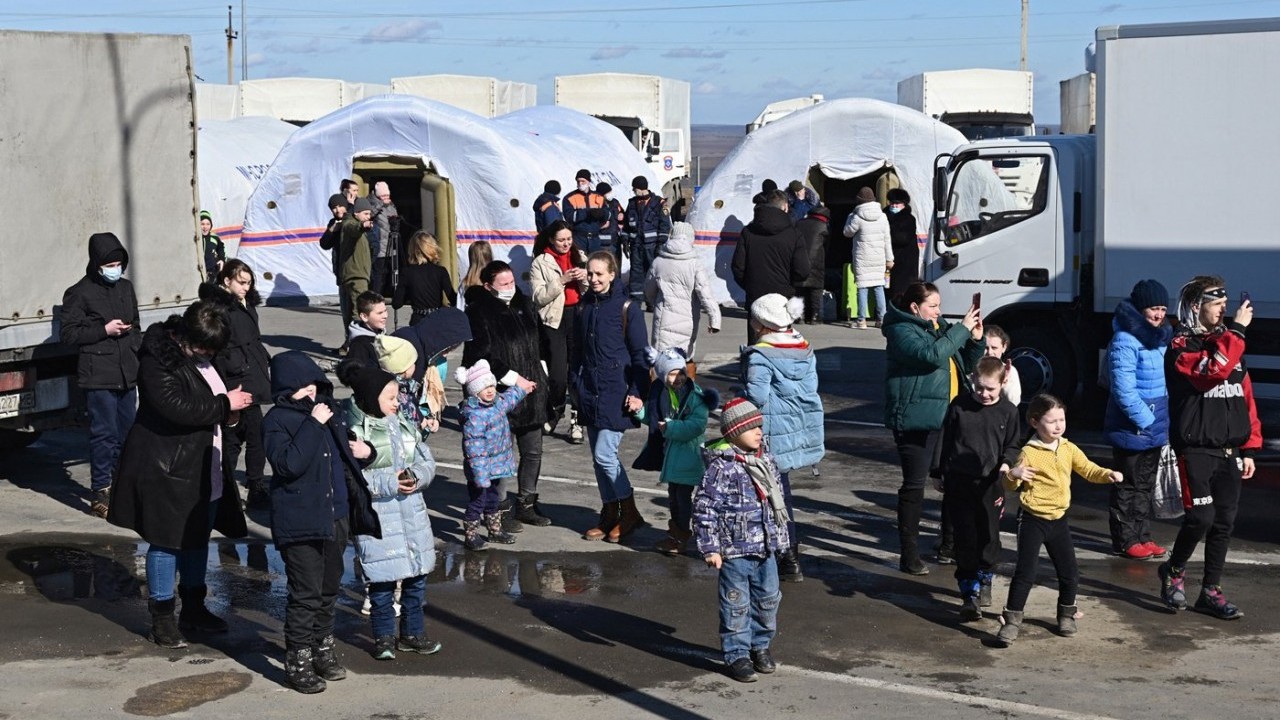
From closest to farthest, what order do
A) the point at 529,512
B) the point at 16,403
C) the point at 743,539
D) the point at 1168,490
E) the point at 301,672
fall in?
the point at 301,672 → the point at 743,539 → the point at 1168,490 → the point at 529,512 → the point at 16,403

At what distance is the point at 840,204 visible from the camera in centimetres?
2364

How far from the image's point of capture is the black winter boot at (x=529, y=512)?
9.66 metres

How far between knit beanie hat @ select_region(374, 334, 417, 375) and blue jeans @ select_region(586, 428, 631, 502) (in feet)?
6.04

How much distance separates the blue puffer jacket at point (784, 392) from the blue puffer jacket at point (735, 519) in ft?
4.71

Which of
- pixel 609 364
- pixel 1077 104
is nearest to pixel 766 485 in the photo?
pixel 609 364

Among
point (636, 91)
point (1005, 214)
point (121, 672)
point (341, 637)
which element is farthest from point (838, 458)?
point (636, 91)

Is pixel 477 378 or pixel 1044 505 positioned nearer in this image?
pixel 1044 505

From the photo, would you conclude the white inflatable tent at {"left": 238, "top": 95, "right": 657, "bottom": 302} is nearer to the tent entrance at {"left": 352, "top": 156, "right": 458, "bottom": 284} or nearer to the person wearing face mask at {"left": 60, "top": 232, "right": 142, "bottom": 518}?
the tent entrance at {"left": 352, "top": 156, "right": 458, "bottom": 284}

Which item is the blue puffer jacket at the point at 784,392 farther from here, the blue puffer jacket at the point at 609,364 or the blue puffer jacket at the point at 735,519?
the blue puffer jacket at the point at 735,519

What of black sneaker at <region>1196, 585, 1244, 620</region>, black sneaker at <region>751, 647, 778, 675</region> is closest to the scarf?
black sneaker at <region>751, 647, 778, 675</region>

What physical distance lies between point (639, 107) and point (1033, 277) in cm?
2369

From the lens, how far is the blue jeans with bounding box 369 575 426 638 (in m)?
6.97

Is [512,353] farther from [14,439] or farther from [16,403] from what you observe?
[14,439]

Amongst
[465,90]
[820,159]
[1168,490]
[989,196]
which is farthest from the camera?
[465,90]
